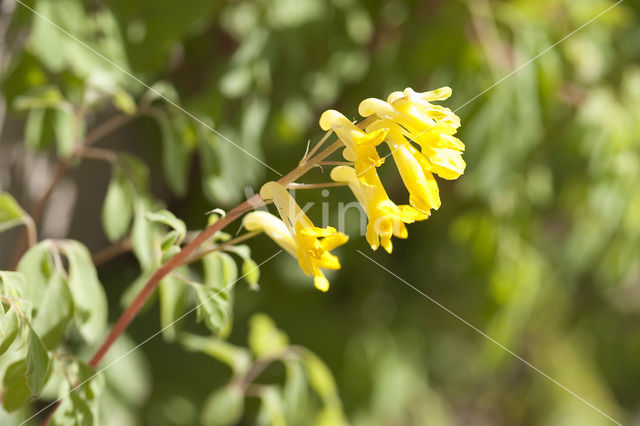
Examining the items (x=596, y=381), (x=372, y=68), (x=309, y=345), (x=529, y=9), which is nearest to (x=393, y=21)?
(x=372, y=68)

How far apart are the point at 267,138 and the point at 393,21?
31cm

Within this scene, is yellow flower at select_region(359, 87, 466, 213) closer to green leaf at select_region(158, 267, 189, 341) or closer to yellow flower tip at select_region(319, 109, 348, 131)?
yellow flower tip at select_region(319, 109, 348, 131)

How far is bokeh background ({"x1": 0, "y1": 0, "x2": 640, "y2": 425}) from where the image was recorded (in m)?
0.90

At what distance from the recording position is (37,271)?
620 millimetres

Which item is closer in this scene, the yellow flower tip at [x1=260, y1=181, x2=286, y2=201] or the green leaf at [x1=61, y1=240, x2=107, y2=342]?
the yellow flower tip at [x1=260, y1=181, x2=286, y2=201]

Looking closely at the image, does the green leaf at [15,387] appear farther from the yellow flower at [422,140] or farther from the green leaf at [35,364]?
the yellow flower at [422,140]

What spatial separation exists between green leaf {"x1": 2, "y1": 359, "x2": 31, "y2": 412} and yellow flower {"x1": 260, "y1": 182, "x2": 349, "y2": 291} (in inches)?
9.3

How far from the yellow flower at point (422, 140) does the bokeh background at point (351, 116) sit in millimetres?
327

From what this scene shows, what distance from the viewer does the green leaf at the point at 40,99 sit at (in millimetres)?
772

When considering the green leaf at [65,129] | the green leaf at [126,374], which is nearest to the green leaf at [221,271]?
the green leaf at [65,129]

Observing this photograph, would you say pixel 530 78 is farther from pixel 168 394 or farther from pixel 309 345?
pixel 168 394

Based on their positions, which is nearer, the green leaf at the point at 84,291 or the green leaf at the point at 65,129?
the green leaf at the point at 84,291

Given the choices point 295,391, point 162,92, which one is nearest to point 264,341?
point 295,391

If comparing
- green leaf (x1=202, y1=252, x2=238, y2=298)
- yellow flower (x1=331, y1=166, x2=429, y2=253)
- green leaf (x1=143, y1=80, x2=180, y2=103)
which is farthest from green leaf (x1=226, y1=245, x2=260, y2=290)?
green leaf (x1=143, y1=80, x2=180, y2=103)
